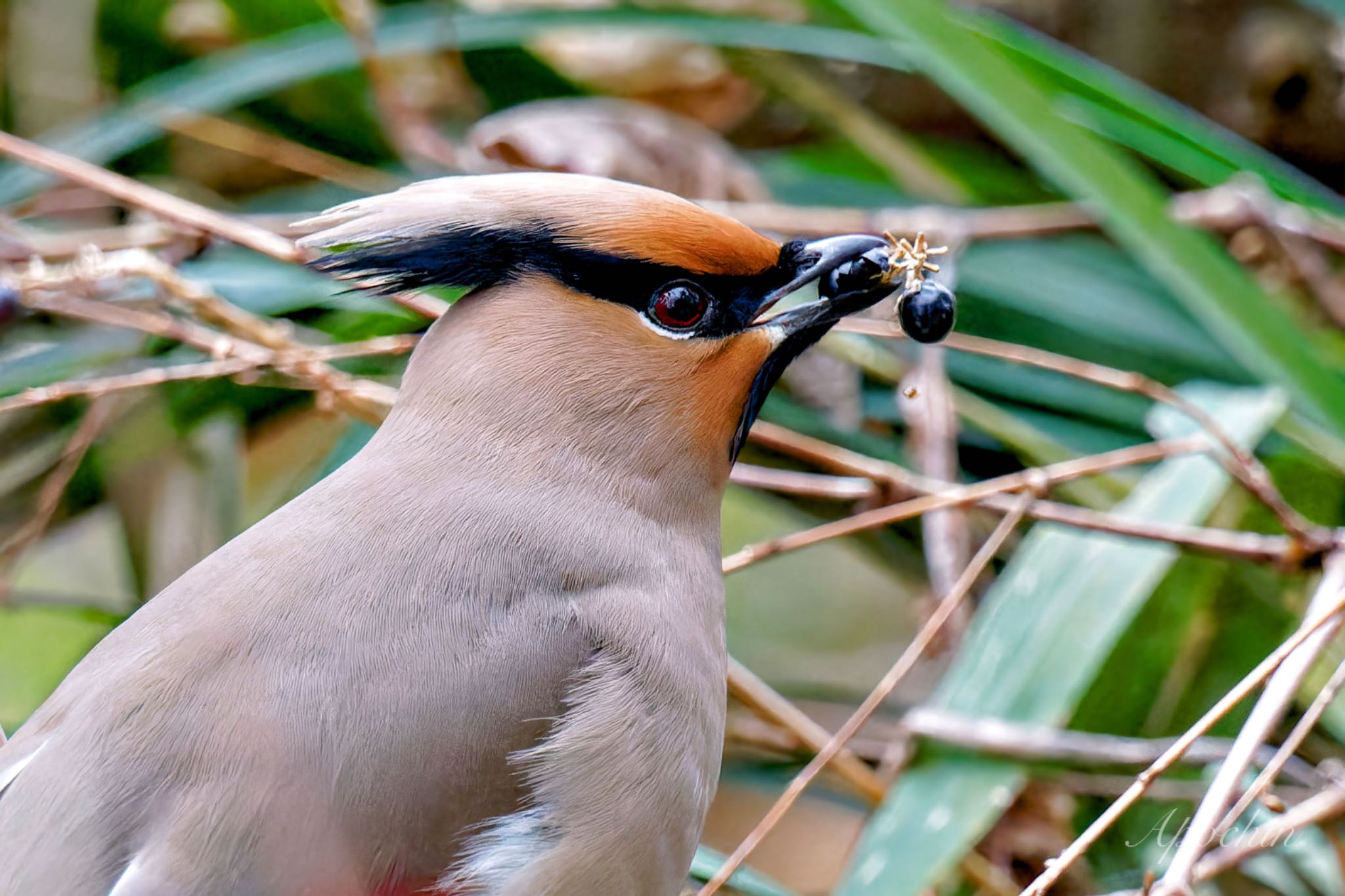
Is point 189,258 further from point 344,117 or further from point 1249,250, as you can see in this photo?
point 1249,250

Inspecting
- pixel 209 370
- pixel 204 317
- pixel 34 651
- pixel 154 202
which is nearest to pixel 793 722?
pixel 209 370

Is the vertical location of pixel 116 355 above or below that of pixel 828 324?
above

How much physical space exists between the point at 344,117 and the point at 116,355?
801 millimetres

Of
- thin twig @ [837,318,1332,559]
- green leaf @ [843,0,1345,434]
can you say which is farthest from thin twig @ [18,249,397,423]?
green leaf @ [843,0,1345,434]

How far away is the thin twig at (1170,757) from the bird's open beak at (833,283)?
541mm

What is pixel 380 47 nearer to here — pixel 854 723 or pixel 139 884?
pixel 854 723

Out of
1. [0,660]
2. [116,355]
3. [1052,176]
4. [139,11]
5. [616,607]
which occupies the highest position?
[139,11]

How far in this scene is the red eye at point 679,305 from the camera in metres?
1.63

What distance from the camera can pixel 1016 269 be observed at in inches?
106

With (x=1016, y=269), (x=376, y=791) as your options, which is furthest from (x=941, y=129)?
(x=376, y=791)

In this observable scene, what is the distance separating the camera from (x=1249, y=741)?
1323mm

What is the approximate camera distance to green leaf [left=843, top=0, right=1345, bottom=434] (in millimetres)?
2092

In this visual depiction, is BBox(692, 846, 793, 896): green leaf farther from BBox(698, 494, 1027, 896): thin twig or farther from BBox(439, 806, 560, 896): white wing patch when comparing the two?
BBox(439, 806, 560, 896): white wing patch

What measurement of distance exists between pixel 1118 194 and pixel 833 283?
661 millimetres
